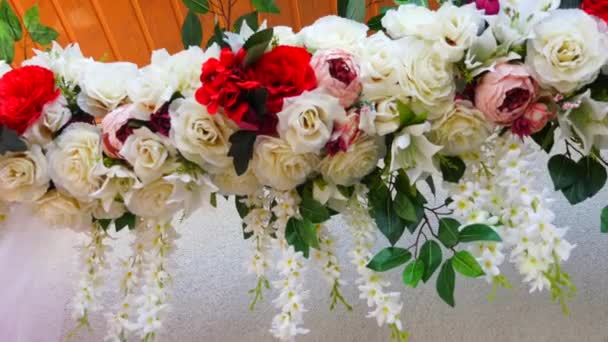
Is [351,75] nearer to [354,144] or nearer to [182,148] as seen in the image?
[354,144]

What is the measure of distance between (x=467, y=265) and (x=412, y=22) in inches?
12.7

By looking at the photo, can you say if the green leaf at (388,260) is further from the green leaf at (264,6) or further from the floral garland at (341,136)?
the green leaf at (264,6)

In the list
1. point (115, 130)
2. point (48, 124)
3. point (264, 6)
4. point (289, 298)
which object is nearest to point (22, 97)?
point (48, 124)

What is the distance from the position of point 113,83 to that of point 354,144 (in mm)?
369

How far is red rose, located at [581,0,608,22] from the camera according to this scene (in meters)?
0.72

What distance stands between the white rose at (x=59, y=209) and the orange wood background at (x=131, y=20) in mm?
1102

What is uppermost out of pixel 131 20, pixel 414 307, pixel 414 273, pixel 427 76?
pixel 427 76

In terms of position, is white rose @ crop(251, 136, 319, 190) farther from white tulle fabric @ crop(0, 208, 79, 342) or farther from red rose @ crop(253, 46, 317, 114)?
white tulle fabric @ crop(0, 208, 79, 342)

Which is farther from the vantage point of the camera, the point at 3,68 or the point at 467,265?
the point at 3,68

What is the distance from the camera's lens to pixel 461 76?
75 cm

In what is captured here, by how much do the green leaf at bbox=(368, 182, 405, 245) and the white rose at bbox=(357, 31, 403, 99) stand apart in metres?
0.14

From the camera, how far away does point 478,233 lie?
0.72 meters

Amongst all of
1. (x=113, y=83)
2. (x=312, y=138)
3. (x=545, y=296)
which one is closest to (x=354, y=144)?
(x=312, y=138)

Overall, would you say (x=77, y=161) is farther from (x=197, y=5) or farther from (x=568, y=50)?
(x=568, y=50)
